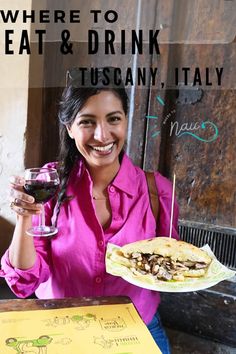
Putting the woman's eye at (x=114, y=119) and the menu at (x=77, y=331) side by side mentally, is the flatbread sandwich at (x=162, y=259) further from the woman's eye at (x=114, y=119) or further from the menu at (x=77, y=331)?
the woman's eye at (x=114, y=119)

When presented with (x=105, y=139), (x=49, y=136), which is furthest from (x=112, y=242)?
(x=49, y=136)

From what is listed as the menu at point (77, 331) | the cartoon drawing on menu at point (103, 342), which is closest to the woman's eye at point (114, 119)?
the menu at point (77, 331)

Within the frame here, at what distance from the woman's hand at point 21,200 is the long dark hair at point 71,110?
25cm

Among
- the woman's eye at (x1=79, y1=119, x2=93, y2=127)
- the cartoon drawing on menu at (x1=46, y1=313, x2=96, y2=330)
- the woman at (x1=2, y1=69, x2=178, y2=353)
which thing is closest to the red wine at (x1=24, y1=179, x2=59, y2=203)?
the woman at (x1=2, y1=69, x2=178, y2=353)

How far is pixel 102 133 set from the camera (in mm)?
1462

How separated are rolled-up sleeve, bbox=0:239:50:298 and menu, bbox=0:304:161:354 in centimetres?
25

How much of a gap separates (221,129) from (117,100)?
847 millimetres

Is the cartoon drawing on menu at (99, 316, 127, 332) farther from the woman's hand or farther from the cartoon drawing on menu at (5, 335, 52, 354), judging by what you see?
the woman's hand

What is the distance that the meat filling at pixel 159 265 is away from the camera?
1.30m

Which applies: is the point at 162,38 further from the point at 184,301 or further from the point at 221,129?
the point at 184,301

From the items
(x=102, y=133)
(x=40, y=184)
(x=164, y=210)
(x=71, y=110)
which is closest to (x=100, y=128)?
(x=102, y=133)

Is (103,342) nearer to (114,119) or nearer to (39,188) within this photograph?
(39,188)

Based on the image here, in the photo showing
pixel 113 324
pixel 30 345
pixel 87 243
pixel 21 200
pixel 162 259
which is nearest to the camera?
pixel 30 345

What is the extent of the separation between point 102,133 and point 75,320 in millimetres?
674
